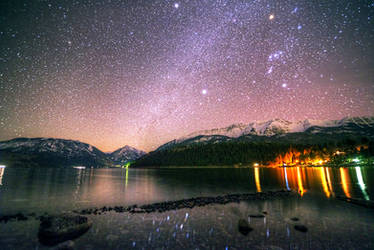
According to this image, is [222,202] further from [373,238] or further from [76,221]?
[76,221]

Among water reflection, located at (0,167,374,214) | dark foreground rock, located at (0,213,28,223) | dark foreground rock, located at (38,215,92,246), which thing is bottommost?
water reflection, located at (0,167,374,214)

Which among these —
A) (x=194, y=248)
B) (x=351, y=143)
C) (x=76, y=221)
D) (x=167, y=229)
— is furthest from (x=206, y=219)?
(x=351, y=143)

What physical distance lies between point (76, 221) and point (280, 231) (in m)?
15.8

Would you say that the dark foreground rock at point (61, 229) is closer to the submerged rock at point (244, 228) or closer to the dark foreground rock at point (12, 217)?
the dark foreground rock at point (12, 217)

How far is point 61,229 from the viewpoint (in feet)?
42.6

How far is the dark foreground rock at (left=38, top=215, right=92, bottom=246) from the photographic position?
12.5 metres

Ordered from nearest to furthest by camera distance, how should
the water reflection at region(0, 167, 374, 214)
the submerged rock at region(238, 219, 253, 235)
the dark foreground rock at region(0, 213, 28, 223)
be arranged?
the submerged rock at region(238, 219, 253, 235), the dark foreground rock at region(0, 213, 28, 223), the water reflection at region(0, 167, 374, 214)

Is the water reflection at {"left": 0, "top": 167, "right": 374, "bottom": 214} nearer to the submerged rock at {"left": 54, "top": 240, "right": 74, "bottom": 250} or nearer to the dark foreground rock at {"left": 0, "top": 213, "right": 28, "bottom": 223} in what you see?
the dark foreground rock at {"left": 0, "top": 213, "right": 28, "bottom": 223}

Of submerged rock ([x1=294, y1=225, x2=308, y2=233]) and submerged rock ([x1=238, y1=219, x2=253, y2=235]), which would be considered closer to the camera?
submerged rock ([x1=238, y1=219, x2=253, y2=235])

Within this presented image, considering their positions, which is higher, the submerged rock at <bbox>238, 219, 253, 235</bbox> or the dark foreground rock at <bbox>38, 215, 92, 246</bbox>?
the dark foreground rock at <bbox>38, 215, 92, 246</bbox>

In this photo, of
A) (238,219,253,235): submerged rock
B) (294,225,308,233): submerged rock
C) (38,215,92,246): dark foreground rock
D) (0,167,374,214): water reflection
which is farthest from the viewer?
(0,167,374,214): water reflection

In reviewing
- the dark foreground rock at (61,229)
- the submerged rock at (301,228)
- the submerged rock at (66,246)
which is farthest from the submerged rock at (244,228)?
Result: the dark foreground rock at (61,229)

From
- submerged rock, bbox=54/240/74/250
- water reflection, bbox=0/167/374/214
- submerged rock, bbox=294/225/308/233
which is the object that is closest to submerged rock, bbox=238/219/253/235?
submerged rock, bbox=294/225/308/233

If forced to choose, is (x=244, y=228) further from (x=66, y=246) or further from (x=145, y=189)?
(x=145, y=189)
